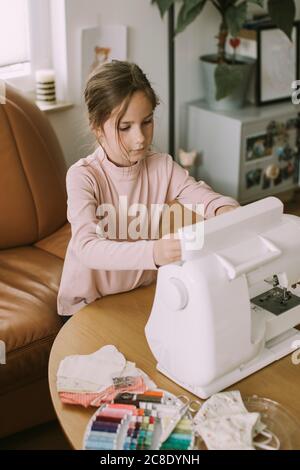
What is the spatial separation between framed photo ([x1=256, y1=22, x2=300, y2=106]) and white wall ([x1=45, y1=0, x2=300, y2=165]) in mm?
265

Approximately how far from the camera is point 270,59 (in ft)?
10.1

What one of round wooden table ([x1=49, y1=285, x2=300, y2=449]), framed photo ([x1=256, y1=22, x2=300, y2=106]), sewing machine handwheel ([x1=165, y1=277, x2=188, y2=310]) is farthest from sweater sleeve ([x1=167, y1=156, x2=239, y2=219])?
framed photo ([x1=256, y1=22, x2=300, y2=106])

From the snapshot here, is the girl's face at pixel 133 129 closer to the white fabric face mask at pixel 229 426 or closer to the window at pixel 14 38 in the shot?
the white fabric face mask at pixel 229 426

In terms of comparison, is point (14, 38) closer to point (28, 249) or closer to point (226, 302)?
point (28, 249)

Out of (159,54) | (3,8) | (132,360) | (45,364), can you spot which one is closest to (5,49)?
(3,8)

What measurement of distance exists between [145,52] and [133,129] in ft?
5.04

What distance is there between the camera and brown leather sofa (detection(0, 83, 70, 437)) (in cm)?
183

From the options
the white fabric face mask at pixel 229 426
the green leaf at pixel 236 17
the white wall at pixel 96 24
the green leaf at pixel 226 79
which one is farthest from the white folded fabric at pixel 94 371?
the green leaf at pixel 236 17

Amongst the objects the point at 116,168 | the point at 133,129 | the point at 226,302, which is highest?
the point at 133,129

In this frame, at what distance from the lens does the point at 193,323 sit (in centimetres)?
122

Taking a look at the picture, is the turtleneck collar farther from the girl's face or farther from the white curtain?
the white curtain

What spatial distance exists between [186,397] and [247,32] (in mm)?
2183

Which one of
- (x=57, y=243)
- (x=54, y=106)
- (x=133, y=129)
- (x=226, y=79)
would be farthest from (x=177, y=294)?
(x=226, y=79)

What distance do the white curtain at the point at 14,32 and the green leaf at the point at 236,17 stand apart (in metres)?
0.84
